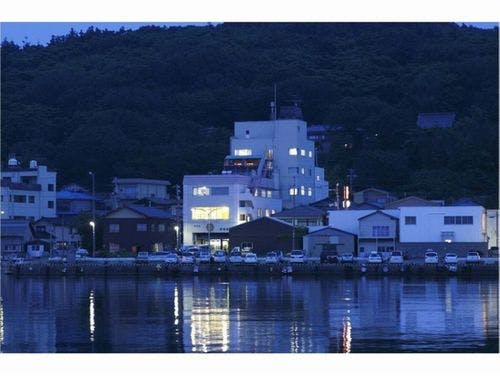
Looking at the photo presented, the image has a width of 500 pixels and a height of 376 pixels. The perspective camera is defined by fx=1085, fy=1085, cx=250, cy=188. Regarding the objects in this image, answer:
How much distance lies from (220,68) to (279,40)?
11497mm

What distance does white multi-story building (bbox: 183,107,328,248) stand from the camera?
150ft

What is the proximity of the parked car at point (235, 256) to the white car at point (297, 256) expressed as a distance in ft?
6.00

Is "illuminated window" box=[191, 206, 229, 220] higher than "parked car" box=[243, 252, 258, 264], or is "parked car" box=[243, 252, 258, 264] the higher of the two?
"illuminated window" box=[191, 206, 229, 220]

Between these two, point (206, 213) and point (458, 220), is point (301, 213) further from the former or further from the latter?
point (458, 220)

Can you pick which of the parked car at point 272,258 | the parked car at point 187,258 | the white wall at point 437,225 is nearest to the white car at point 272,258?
the parked car at point 272,258

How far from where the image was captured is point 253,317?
20.6 m

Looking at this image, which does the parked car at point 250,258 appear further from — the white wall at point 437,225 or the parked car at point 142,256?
the white wall at point 437,225

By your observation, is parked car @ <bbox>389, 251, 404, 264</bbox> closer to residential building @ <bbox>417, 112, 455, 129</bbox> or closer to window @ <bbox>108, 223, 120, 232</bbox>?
window @ <bbox>108, 223, 120, 232</bbox>

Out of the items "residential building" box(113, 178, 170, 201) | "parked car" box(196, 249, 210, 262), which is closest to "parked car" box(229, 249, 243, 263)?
"parked car" box(196, 249, 210, 262)

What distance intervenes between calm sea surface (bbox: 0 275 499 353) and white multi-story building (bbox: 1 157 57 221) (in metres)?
17.4

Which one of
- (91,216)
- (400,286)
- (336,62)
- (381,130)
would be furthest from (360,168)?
(336,62)

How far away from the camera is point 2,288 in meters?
31.6

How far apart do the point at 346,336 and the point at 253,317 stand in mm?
3570

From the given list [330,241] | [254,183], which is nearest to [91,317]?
[330,241]
